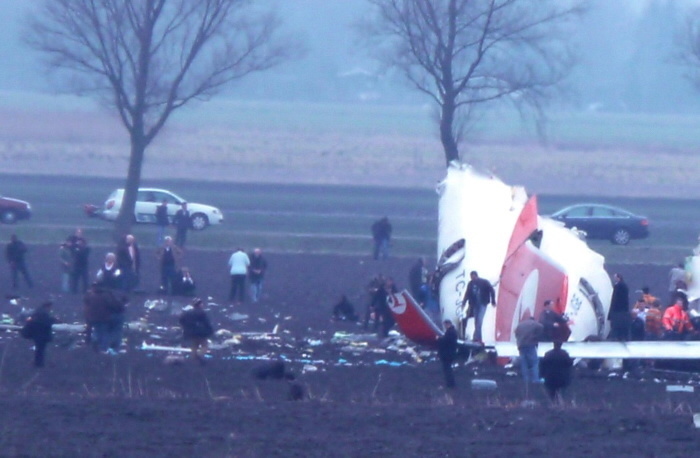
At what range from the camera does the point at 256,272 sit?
2448cm

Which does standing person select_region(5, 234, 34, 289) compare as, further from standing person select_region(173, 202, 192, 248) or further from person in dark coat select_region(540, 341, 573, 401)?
person in dark coat select_region(540, 341, 573, 401)

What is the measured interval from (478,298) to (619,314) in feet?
7.58

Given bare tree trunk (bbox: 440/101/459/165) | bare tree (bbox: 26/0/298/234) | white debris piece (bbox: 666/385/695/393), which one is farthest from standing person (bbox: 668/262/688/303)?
bare tree (bbox: 26/0/298/234)

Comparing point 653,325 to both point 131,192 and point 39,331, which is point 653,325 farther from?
point 131,192

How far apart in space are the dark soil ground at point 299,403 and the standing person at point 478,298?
121 cm

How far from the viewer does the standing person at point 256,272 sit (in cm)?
2445

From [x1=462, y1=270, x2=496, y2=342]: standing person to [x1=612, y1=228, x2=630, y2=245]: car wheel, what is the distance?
17005 mm

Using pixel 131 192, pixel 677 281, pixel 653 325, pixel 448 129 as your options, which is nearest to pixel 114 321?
pixel 653 325

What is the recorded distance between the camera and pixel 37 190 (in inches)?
1758

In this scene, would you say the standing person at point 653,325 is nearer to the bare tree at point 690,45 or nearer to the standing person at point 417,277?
the standing person at point 417,277

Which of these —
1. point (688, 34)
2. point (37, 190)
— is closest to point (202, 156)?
point (37, 190)

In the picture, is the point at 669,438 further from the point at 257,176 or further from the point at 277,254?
the point at 257,176

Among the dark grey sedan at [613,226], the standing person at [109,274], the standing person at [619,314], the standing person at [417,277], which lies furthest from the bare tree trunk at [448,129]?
the standing person at [619,314]

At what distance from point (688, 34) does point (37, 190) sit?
23.3m
